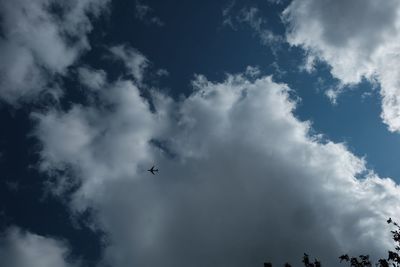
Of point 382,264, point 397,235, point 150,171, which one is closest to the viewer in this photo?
point 382,264

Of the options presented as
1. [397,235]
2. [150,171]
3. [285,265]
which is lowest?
[285,265]

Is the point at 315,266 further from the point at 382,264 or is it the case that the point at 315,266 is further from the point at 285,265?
the point at 382,264

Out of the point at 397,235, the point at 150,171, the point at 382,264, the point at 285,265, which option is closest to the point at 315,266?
the point at 285,265

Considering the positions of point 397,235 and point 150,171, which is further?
point 150,171

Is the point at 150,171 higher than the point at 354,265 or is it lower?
higher

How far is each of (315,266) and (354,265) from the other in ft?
11.2

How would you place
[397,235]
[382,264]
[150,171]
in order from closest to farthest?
[382,264] → [397,235] → [150,171]

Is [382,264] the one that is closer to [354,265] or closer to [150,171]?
[354,265]

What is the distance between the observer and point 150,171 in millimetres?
71062

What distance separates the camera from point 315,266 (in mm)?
32750

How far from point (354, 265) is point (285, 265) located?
6.43m

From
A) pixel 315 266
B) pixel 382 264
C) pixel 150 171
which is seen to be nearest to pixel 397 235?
pixel 382 264

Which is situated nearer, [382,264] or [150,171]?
[382,264]

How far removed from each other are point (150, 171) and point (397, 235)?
151ft
